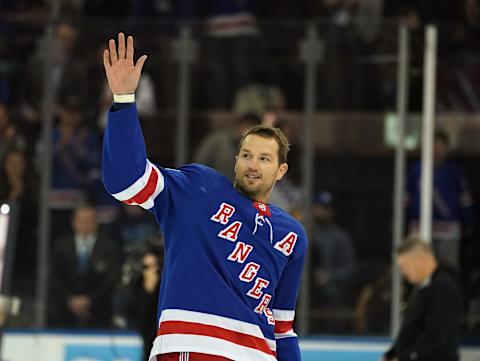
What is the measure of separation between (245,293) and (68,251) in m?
4.40

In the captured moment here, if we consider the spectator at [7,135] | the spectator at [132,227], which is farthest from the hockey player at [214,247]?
the spectator at [7,135]

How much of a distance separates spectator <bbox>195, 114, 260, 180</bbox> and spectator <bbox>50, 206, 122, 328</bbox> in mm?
768

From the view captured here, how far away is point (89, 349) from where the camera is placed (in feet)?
25.3

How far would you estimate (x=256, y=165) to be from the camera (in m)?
3.45

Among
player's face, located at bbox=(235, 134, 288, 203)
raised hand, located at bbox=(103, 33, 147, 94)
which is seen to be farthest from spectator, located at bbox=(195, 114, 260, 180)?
raised hand, located at bbox=(103, 33, 147, 94)

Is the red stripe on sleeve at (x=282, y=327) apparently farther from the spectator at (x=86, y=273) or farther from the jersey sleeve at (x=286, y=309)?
the spectator at (x=86, y=273)

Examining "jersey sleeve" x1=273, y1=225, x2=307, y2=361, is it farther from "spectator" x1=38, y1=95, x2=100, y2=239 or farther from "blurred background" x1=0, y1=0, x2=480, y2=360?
"spectator" x1=38, y1=95, x2=100, y2=239

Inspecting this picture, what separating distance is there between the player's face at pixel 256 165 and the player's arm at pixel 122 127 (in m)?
0.35

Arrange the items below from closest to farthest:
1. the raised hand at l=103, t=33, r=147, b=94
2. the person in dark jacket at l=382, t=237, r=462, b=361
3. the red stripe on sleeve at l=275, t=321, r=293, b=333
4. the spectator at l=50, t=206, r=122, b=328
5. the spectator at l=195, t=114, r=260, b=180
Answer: the raised hand at l=103, t=33, r=147, b=94, the red stripe on sleeve at l=275, t=321, r=293, b=333, the person in dark jacket at l=382, t=237, r=462, b=361, the spectator at l=195, t=114, r=260, b=180, the spectator at l=50, t=206, r=122, b=328

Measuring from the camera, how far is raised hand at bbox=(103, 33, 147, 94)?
10.4 ft

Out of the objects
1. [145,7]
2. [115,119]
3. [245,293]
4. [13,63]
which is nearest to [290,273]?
[245,293]

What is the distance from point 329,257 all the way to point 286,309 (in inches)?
159

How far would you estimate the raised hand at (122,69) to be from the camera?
3.17 meters

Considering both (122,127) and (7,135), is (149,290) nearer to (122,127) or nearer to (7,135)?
(7,135)
